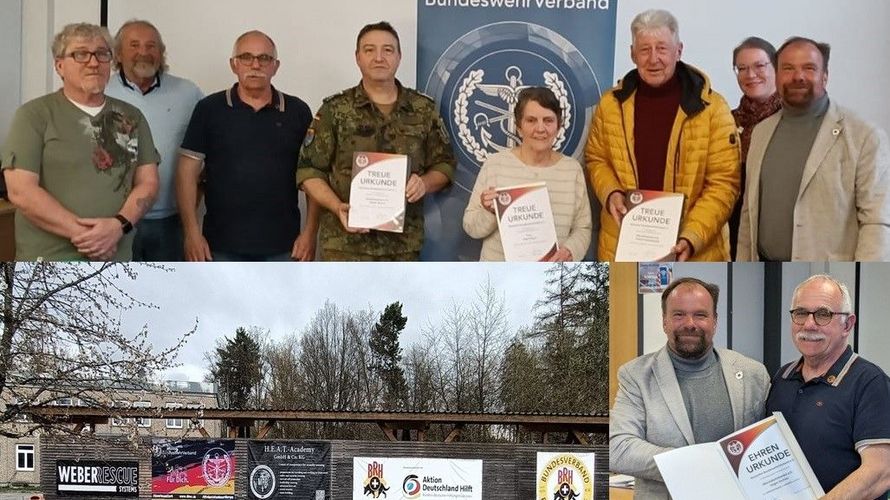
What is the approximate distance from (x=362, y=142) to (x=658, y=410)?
5.87ft

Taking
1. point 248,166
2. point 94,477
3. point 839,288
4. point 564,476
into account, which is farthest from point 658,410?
→ point 94,477

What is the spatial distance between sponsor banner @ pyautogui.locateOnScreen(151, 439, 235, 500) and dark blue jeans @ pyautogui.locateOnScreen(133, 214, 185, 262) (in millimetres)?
896

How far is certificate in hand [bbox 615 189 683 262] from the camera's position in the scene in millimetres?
4957

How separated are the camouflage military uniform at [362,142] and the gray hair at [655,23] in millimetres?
984

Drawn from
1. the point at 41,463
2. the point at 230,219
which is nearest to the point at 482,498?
the point at 230,219

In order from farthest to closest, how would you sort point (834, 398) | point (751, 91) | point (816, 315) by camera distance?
1. point (751, 91)
2. point (816, 315)
3. point (834, 398)

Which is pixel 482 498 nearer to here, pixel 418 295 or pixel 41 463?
pixel 418 295

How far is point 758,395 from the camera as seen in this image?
16.0 feet

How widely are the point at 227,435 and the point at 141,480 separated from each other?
0.45m

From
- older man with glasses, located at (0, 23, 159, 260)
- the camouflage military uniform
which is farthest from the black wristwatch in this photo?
the camouflage military uniform

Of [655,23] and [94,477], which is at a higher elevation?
[655,23]

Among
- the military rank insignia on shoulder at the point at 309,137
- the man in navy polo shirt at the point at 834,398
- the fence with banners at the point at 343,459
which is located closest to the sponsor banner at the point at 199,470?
the fence with banners at the point at 343,459

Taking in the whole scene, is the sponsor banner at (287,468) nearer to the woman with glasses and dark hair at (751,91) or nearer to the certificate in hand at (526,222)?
the certificate in hand at (526,222)

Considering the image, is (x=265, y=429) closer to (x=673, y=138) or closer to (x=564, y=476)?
(x=564, y=476)
